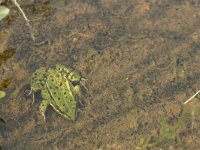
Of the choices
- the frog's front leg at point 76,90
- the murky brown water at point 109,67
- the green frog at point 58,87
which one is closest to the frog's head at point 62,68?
the green frog at point 58,87

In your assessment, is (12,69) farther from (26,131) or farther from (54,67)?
(26,131)

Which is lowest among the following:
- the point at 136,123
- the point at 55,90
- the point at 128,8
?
the point at 136,123

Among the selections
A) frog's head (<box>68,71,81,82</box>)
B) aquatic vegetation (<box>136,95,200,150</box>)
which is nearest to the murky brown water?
aquatic vegetation (<box>136,95,200,150</box>)

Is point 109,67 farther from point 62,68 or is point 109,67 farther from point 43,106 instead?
point 43,106

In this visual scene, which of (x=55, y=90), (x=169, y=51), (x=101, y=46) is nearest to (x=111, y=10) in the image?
(x=101, y=46)

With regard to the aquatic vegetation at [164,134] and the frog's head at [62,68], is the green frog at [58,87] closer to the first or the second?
the frog's head at [62,68]

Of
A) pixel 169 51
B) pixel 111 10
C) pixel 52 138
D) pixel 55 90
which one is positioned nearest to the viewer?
pixel 52 138
